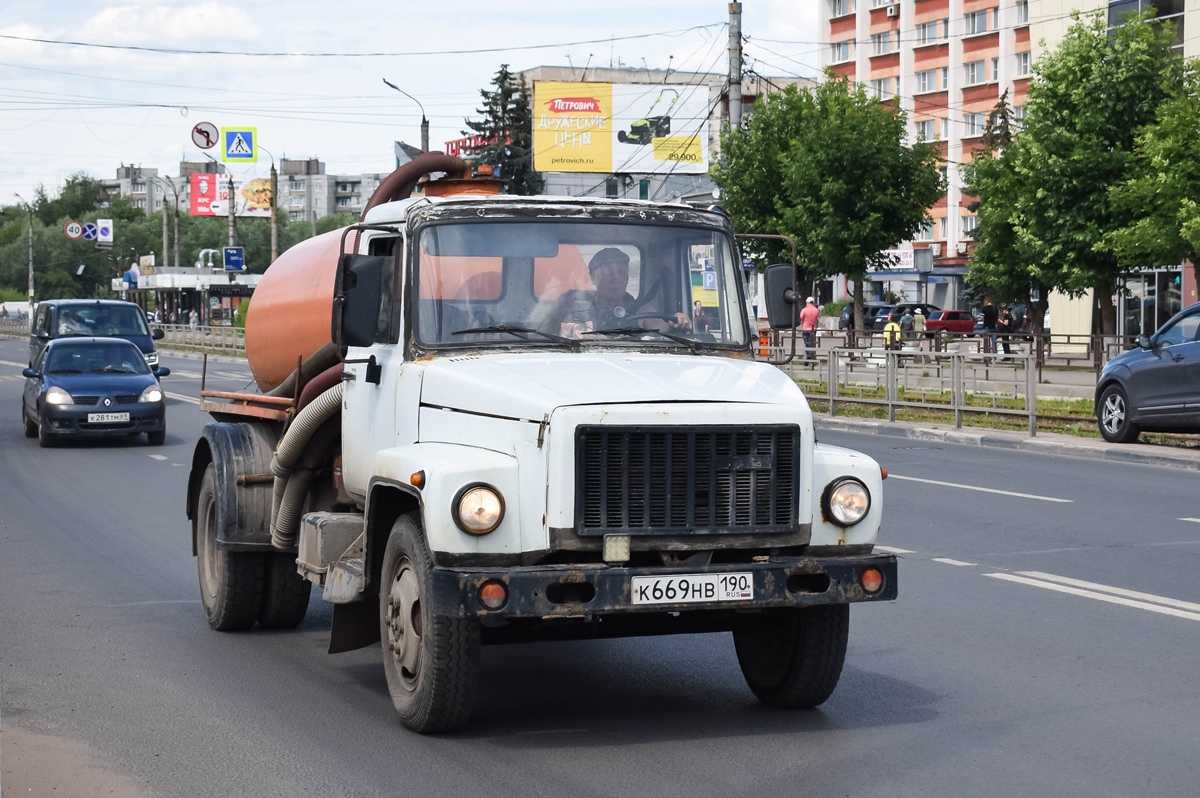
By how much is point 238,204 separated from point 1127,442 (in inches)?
4220

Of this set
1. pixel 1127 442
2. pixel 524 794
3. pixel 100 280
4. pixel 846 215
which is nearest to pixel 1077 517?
pixel 1127 442

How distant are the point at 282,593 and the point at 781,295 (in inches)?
124

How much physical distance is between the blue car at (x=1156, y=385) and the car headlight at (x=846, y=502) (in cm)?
1370

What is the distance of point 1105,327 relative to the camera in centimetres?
4256

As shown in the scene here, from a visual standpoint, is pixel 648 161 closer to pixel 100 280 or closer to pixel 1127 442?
pixel 1127 442

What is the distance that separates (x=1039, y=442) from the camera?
66.3 ft

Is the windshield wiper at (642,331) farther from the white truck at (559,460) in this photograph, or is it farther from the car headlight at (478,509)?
the car headlight at (478,509)

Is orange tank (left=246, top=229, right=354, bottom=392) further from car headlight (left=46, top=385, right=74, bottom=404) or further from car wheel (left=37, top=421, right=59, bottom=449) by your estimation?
car wheel (left=37, top=421, right=59, bottom=449)

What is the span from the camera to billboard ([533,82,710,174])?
220ft

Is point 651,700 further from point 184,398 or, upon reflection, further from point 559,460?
point 184,398

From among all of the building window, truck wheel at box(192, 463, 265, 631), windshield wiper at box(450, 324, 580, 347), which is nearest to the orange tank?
truck wheel at box(192, 463, 265, 631)

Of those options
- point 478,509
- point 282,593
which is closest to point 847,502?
point 478,509

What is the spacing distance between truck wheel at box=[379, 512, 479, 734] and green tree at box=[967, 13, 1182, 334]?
3721 centimetres

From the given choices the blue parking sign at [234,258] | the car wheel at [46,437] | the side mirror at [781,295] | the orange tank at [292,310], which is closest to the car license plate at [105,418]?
the car wheel at [46,437]
